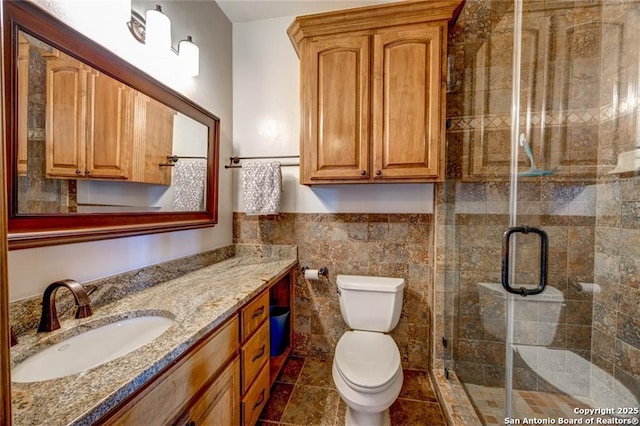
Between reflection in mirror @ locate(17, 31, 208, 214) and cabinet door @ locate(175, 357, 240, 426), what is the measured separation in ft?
2.73

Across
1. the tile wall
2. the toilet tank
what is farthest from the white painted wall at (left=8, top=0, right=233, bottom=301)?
the toilet tank

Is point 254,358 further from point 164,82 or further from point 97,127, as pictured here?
point 164,82

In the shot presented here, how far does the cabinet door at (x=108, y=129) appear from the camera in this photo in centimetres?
101

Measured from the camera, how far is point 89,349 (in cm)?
91

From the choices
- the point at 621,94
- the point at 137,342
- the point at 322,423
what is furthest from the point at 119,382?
the point at 621,94

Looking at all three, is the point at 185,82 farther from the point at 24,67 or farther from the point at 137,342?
the point at 137,342

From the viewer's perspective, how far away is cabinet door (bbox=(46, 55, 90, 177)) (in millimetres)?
875

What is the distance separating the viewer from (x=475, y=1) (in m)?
1.63

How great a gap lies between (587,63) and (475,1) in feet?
2.44

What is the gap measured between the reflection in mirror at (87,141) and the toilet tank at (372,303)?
3.94 ft

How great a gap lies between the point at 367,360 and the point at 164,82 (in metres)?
1.87

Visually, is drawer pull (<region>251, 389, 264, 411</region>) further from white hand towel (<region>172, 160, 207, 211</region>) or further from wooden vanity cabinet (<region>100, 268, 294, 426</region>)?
white hand towel (<region>172, 160, 207, 211</region>)

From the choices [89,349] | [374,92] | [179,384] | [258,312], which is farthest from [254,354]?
[374,92]

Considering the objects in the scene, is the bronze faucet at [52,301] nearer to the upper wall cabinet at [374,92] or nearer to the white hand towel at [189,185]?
the white hand towel at [189,185]
